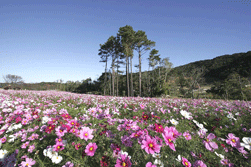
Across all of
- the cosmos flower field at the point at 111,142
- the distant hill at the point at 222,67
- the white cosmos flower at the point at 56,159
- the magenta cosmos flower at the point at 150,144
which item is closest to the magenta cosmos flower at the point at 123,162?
the cosmos flower field at the point at 111,142

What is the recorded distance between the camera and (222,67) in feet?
133

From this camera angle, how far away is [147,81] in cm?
3309

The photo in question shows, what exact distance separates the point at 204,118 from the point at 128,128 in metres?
3.93

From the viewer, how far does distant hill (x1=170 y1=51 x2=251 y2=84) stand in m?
33.4

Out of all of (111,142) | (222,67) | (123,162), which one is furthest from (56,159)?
(222,67)

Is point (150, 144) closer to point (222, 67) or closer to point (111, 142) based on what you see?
point (111, 142)

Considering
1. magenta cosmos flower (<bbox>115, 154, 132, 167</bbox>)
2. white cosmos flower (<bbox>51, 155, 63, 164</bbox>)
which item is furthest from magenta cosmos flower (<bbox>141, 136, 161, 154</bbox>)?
white cosmos flower (<bbox>51, 155, 63, 164</bbox>)

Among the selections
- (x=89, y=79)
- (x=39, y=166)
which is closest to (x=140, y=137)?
(x=39, y=166)

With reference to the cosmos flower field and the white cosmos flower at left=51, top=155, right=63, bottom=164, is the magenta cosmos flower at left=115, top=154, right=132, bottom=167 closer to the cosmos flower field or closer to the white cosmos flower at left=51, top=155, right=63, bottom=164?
the cosmos flower field

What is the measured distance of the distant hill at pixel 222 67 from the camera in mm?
33406

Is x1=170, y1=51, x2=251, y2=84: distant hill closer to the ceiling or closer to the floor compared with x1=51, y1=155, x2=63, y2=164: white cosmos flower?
closer to the ceiling

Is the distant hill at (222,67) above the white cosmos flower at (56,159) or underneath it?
above

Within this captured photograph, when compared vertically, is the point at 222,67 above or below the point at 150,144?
above

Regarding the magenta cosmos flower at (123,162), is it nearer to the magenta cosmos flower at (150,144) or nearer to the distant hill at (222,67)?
the magenta cosmos flower at (150,144)
